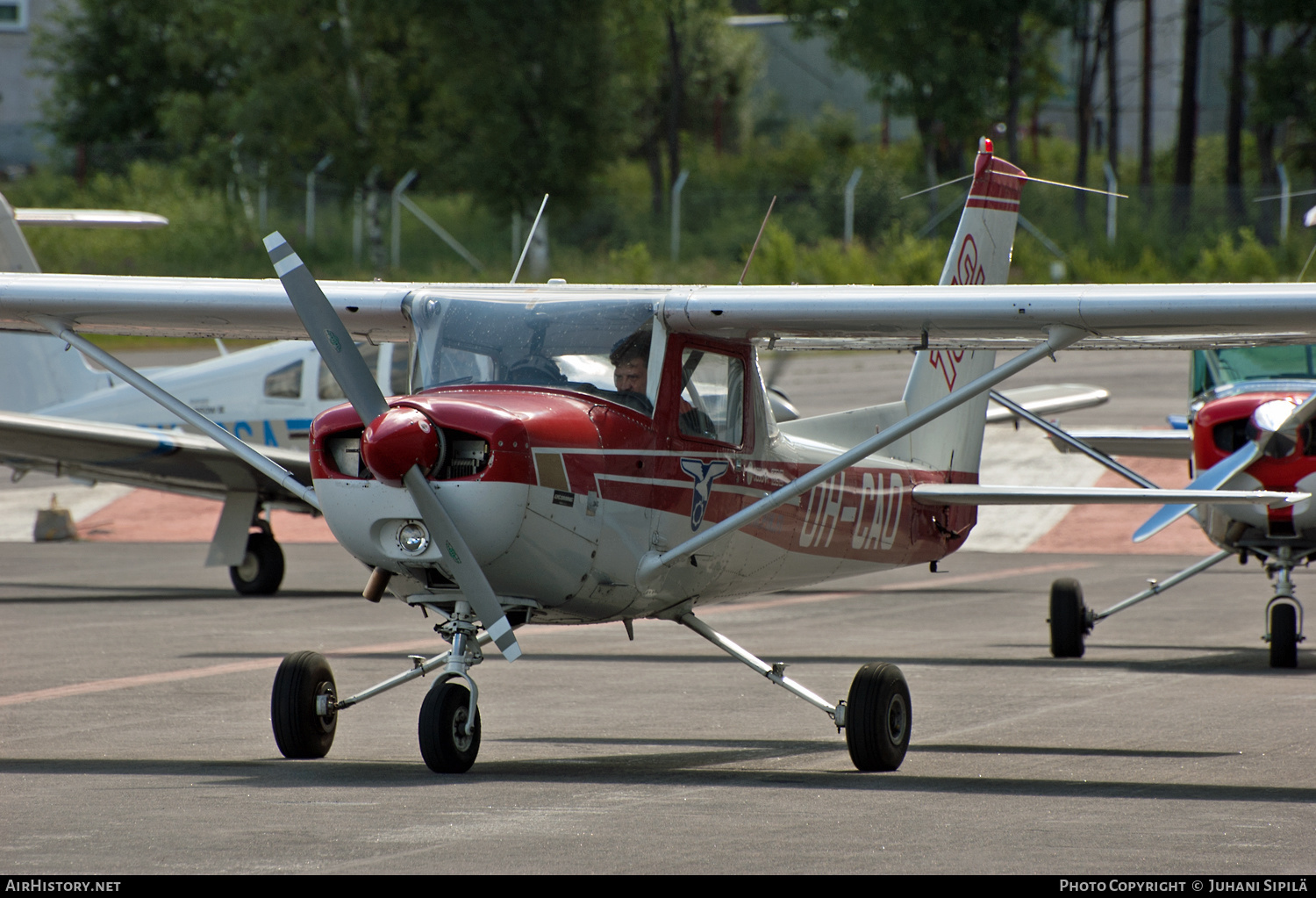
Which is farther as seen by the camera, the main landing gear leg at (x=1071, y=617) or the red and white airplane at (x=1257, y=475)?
the main landing gear leg at (x=1071, y=617)

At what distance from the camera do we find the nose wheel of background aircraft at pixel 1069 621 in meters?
12.9

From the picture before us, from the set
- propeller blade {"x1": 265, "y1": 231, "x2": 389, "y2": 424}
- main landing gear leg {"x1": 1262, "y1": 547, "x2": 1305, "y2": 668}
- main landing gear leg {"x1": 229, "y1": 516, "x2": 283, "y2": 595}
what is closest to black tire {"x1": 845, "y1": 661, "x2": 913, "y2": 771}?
propeller blade {"x1": 265, "y1": 231, "x2": 389, "y2": 424}

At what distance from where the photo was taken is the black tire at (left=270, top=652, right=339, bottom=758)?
7.87 meters

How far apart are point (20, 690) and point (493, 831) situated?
5.66 meters

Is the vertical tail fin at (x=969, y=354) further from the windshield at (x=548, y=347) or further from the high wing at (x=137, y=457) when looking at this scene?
the high wing at (x=137, y=457)

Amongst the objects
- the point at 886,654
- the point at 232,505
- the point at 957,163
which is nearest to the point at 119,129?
the point at 957,163

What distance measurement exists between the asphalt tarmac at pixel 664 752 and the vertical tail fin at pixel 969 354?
1551mm

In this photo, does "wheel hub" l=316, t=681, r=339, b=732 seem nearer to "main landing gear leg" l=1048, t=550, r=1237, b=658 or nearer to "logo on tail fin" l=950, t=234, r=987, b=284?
"logo on tail fin" l=950, t=234, r=987, b=284

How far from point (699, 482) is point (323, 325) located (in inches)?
76.4

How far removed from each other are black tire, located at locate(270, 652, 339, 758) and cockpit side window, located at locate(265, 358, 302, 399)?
1033 centimetres

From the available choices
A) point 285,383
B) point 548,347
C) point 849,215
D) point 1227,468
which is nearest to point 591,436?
point 548,347

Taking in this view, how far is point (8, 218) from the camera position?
15961mm

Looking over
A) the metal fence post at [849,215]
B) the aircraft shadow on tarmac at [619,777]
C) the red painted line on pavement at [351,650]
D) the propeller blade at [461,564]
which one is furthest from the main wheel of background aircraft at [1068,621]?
the metal fence post at [849,215]

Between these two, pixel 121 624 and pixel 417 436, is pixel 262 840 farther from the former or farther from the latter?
pixel 121 624
